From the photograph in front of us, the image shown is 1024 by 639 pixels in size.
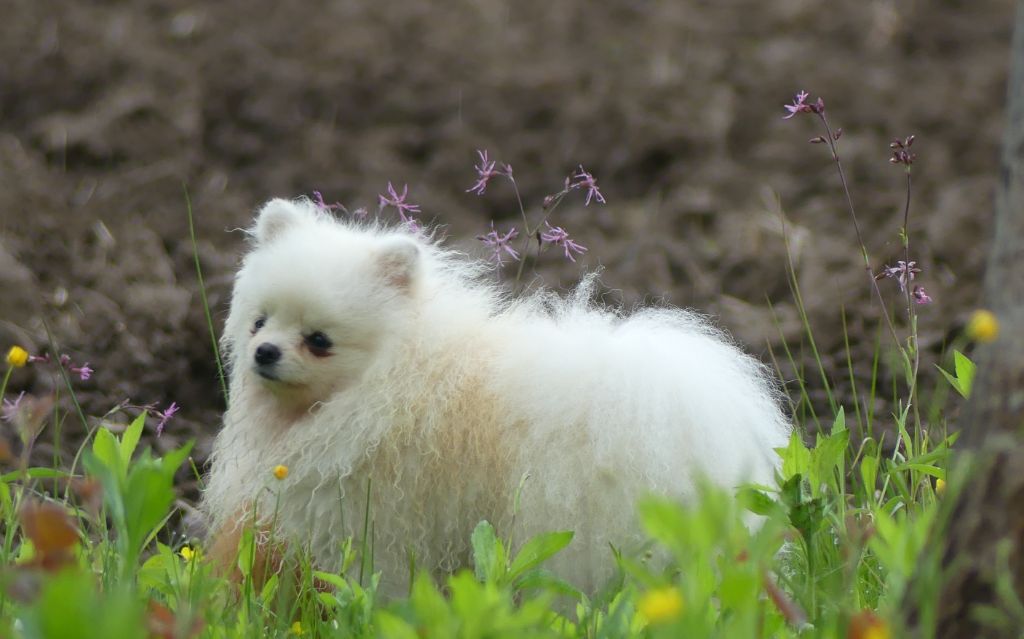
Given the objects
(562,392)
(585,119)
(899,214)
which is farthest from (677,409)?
(585,119)

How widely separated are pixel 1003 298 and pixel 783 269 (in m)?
2.90

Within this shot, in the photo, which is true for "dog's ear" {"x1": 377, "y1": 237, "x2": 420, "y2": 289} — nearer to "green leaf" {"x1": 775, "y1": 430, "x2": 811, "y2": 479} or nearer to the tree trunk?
"green leaf" {"x1": 775, "y1": 430, "x2": 811, "y2": 479}

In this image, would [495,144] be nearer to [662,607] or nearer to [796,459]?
[796,459]

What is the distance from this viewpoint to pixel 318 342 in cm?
258

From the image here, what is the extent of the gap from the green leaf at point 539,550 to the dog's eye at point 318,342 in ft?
2.52

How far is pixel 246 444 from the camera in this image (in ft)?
8.82

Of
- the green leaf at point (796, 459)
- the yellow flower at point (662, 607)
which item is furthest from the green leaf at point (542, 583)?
the yellow flower at point (662, 607)

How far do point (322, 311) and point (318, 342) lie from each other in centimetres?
7

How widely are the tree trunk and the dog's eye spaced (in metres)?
1.33

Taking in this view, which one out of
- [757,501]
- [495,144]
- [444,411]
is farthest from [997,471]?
[495,144]

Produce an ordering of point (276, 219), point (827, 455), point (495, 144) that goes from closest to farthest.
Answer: point (827, 455), point (276, 219), point (495, 144)

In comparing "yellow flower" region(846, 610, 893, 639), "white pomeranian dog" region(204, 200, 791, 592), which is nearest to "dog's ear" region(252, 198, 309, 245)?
"white pomeranian dog" region(204, 200, 791, 592)

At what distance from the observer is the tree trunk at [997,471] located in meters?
1.56

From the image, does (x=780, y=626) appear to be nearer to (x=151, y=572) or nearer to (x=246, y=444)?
(x=151, y=572)
